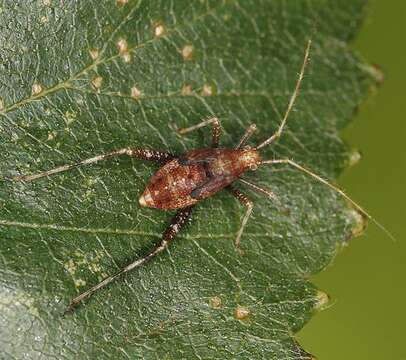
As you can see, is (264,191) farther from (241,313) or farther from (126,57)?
(126,57)

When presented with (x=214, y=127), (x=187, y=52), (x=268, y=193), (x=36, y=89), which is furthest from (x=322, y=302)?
(x=36, y=89)

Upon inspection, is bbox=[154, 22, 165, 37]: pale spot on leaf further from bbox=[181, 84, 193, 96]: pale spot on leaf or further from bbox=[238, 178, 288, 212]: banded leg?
bbox=[238, 178, 288, 212]: banded leg

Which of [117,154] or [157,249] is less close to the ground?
[117,154]

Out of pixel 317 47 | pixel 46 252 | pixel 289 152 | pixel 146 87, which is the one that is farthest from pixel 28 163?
pixel 317 47

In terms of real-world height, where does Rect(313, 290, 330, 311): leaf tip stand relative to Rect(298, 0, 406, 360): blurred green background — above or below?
below

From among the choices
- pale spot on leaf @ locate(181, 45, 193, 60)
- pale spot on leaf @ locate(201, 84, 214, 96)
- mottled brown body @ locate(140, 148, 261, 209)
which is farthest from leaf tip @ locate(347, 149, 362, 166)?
pale spot on leaf @ locate(181, 45, 193, 60)

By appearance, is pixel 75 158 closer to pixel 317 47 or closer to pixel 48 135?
pixel 48 135

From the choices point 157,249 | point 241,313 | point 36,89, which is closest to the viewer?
point 36,89
